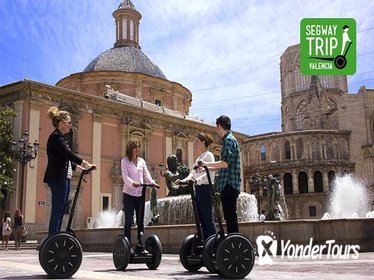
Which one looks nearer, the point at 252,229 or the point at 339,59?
the point at 252,229

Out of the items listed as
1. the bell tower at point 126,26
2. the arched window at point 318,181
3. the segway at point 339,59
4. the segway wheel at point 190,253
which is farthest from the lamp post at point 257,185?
the segway wheel at point 190,253

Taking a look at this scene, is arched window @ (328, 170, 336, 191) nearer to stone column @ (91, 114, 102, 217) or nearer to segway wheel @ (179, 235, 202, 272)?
stone column @ (91, 114, 102, 217)

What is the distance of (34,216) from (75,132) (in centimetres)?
552

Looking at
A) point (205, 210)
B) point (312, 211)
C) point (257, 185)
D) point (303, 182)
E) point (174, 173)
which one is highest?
point (303, 182)

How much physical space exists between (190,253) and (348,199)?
3444 centimetres

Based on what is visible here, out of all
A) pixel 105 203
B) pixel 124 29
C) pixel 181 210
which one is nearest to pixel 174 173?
pixel 181 210

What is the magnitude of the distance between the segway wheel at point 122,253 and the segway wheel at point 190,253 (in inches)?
25.7

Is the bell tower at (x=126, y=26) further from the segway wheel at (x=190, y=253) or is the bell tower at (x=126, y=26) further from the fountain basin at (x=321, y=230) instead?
the segway wheel at (x=190, y=253)

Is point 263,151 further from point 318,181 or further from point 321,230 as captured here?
point 321,230

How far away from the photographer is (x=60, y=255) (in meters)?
4.72

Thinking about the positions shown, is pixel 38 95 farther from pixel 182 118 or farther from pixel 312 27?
pixel 312 27

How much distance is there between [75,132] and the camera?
88.0ft

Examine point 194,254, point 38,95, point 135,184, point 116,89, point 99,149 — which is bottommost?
point 194,254

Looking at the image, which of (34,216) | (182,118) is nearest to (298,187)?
(182,118)
